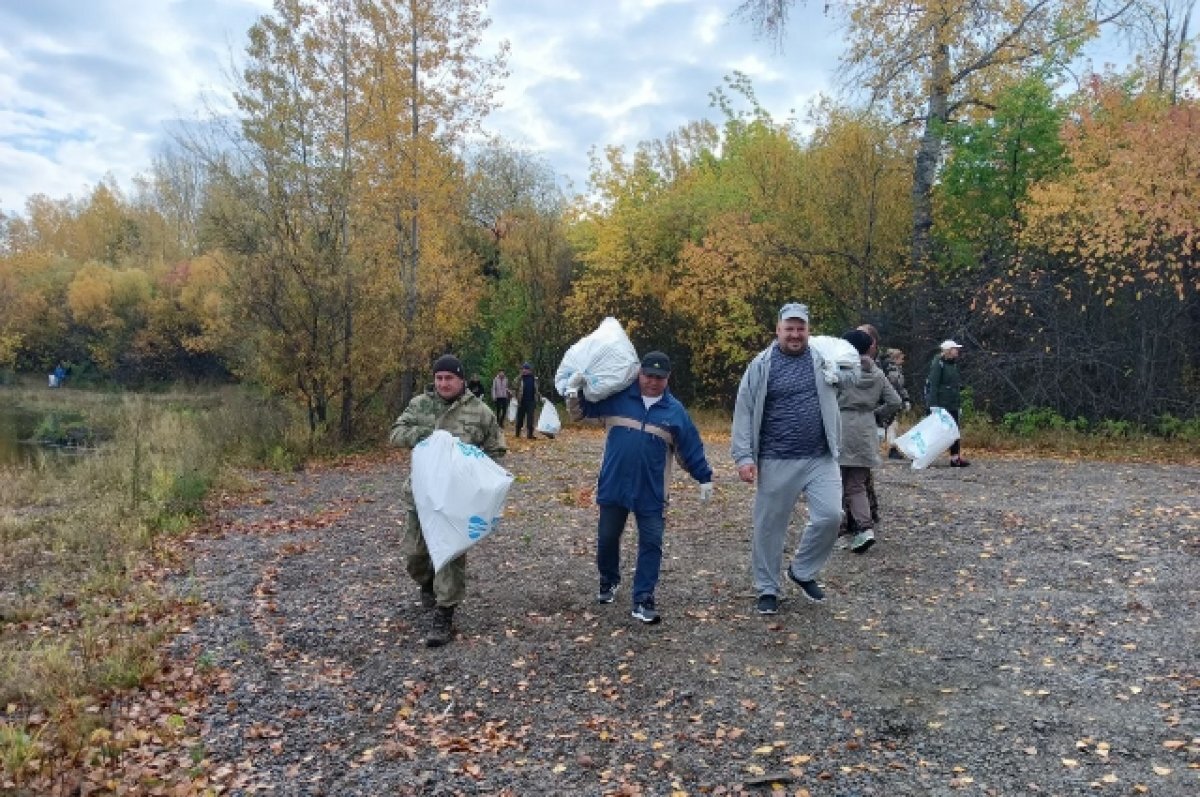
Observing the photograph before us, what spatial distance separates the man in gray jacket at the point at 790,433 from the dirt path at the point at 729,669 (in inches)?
27.8

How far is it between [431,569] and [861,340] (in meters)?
3.77

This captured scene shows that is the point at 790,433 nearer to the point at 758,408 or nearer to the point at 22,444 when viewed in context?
the point at 758,408

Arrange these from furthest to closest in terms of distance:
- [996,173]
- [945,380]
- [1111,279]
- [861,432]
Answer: [996,173] < [1111,279] < [945,380] < [861,432]

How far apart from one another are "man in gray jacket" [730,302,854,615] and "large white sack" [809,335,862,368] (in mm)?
97

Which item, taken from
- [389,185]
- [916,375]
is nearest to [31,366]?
[389,185]

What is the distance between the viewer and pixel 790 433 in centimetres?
514

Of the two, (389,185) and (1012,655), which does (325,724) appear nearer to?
(1012,655)

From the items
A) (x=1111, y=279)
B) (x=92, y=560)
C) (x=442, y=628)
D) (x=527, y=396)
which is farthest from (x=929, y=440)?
(x=527, y=396)

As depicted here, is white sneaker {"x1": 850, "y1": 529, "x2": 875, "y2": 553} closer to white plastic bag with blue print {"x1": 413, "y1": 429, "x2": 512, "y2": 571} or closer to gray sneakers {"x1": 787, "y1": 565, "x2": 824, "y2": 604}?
gray sneakers {"x1": 787, "y1": 565, "x2": 824, "y2": 604}

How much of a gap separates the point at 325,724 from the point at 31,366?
4864 cm

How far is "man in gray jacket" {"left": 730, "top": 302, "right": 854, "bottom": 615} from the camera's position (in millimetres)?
5129

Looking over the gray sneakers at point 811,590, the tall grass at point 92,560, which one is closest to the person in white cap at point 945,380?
the gray sneakers at point 811,590

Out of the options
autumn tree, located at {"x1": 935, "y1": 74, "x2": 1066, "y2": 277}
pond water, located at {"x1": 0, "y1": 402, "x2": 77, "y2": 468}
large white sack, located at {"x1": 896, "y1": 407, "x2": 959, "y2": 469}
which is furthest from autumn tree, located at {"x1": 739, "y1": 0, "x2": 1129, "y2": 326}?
pond water, located at {"x1": 0, "y1": 402, "x2": 77, "y2": 468}

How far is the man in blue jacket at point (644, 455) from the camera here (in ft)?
16.8
